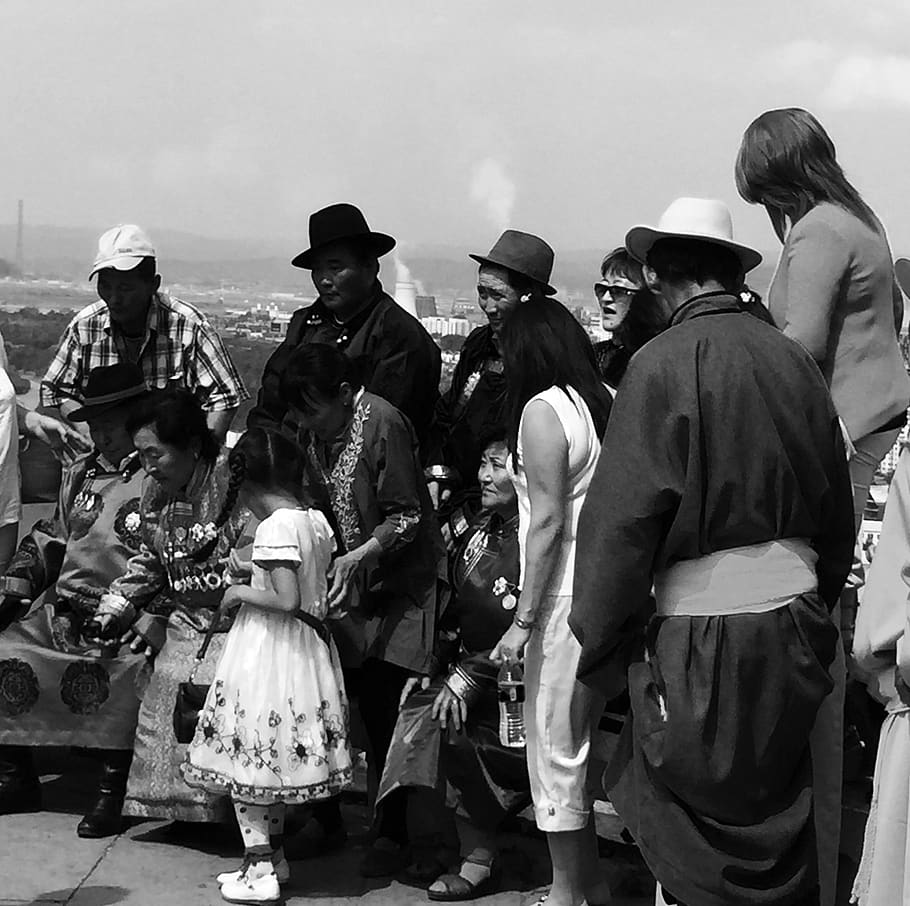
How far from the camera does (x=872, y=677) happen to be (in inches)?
120

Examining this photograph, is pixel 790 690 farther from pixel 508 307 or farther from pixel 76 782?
pixel 76 782

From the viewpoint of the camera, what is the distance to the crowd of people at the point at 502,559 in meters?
3.18

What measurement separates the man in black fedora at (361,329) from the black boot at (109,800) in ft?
3.90

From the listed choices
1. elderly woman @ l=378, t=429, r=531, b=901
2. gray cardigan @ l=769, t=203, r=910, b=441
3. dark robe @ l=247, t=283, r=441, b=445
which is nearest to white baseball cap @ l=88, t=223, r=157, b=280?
dark robe @ l=247, t=283, r=441, b=445

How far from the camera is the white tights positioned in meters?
4.29

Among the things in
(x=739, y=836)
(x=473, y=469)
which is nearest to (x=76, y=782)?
(x=473, y=469)

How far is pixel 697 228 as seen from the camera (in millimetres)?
3291

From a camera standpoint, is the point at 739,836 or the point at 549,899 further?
the point at 549,899

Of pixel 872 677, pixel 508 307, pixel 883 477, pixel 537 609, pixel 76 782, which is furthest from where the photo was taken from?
pixel 76 782

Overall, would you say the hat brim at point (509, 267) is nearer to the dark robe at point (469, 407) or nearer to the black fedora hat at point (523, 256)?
the black fedora hat at point (523, 256)

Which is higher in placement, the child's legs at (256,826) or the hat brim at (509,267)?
the hat brim at (509,267)

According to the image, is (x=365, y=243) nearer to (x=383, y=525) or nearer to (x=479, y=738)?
(x=383, y=525)

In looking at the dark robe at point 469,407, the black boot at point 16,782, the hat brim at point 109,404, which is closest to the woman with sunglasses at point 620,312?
the dark robe at point 469,407

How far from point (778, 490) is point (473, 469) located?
6.22 ft
